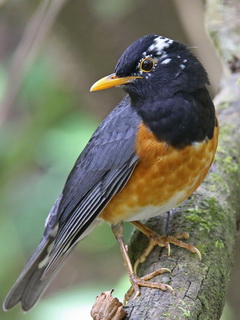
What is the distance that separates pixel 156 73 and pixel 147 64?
0.25 feet

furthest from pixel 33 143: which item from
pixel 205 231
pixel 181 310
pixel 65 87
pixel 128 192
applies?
pixel 181 310

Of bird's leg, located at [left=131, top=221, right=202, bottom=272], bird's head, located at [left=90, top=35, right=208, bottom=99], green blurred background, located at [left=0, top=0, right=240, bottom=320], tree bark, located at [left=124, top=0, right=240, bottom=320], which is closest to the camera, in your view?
tree bark, located at [left=124, top=0, right=240, bottom=320]

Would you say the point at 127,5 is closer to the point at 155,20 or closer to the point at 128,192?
the point at 155,20

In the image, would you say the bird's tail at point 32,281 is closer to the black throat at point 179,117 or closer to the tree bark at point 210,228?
the tree bark at point 210,228

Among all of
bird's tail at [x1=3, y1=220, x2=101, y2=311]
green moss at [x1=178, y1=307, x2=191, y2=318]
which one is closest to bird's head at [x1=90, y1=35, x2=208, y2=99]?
bird's tail at [x1=3, y1=220, x2=101, y2=311]

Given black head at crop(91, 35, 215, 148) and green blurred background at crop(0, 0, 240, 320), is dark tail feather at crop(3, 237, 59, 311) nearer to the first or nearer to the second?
green blurred background at crop(0, 0, 240, 320)

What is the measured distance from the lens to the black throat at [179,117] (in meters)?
3.82

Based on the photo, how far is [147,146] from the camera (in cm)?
380

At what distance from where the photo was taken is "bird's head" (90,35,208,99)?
3871mm

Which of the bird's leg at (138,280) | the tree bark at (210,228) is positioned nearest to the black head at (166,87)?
the tree bark at (210,228)

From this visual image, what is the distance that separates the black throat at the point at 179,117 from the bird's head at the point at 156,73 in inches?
1.9

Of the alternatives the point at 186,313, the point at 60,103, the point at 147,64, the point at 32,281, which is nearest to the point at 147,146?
the point at 147,64

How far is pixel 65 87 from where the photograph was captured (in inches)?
242

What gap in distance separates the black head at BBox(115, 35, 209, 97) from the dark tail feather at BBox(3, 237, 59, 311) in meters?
1.24
